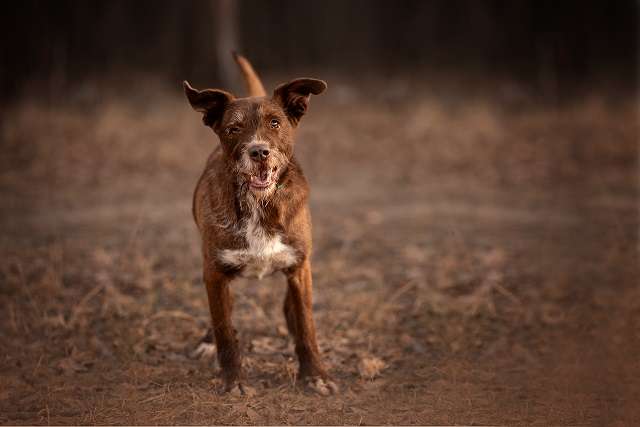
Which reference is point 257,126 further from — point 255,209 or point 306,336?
point 306,336

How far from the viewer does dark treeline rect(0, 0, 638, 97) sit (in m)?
16.4

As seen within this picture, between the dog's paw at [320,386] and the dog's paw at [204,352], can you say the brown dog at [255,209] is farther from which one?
the dog's paw at [204,352]

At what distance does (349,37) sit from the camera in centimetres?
1753

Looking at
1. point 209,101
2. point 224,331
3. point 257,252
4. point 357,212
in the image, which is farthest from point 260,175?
point 357,212

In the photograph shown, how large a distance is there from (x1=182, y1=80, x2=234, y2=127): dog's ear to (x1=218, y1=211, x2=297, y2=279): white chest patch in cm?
68

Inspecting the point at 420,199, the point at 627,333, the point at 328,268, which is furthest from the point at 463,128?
the point at 627,333

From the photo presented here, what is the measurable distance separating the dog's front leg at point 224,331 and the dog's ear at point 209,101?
96 centimetres

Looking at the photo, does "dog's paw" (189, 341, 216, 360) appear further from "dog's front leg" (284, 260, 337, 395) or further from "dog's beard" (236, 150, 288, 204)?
"dog's beard" (236, 150, 288, 204)

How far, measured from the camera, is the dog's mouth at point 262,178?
406 cm

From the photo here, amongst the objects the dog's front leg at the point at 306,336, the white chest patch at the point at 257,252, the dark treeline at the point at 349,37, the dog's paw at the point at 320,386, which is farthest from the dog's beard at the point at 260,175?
the dark treeline at the point at 349,37

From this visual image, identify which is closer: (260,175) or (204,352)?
→ (260,175)

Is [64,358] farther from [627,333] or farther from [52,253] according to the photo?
[627,333]

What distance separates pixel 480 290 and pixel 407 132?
766 centimetres

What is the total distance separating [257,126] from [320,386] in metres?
1.66
